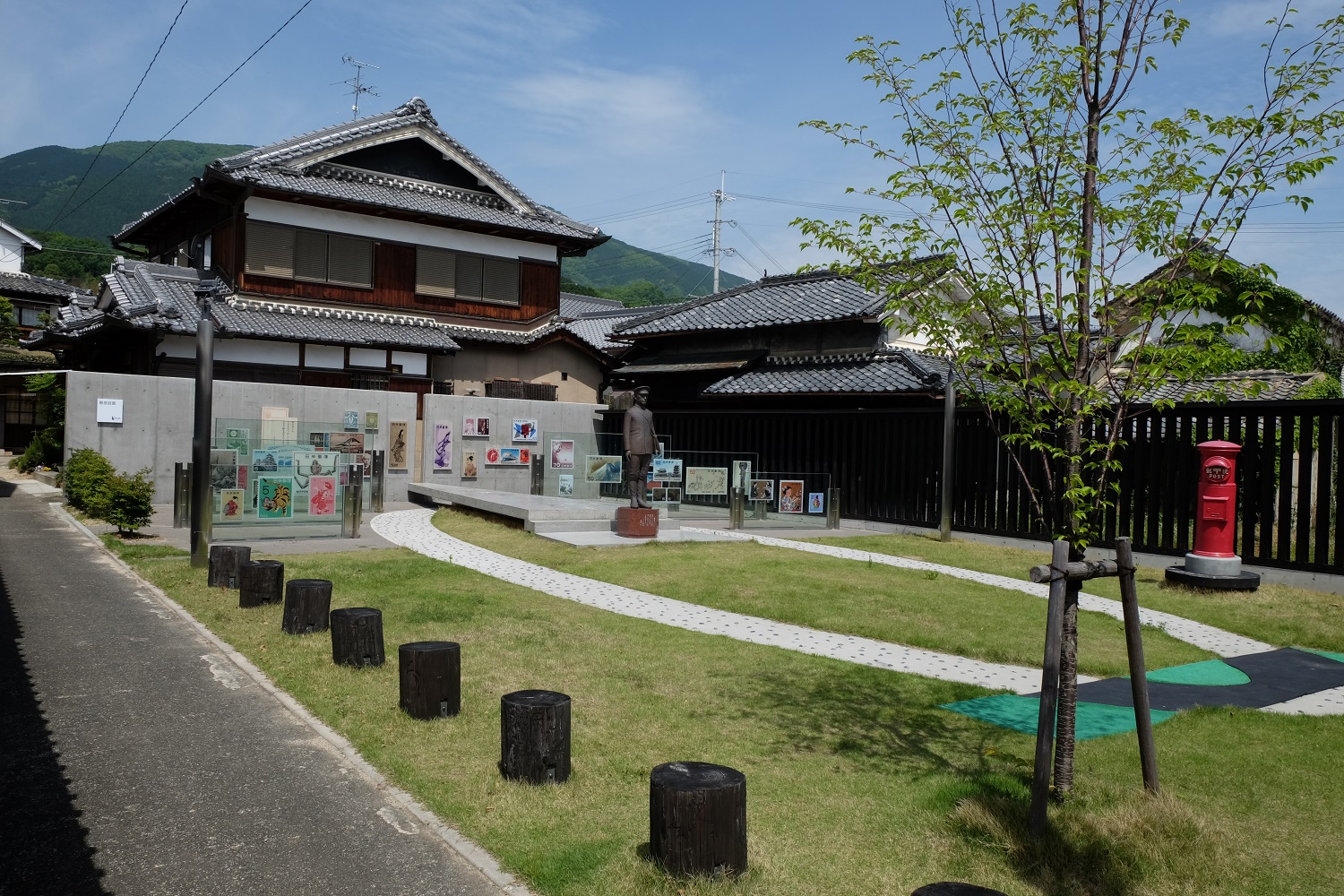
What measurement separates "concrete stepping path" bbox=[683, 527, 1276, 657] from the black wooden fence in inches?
48.1

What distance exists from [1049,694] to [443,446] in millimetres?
20255

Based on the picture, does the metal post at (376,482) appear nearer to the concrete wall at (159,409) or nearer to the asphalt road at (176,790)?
the concrete wall at (159,409)

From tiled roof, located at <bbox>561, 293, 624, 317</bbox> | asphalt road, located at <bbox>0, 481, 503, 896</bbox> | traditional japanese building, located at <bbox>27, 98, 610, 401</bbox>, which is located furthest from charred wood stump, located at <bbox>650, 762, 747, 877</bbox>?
tiled roof, located at <bbox>561, 293, 624, 317</bbox>

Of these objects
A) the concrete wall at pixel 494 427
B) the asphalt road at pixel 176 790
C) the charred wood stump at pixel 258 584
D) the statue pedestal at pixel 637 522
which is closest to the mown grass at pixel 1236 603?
the statue pedestal at pixel 637 522

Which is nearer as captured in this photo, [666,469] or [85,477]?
[85,477]

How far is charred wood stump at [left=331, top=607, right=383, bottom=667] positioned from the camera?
311 inches

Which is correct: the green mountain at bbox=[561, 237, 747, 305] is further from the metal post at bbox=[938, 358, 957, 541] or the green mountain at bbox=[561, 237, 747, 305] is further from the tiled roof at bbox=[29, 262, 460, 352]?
the metal post at bbox=[938, 358, 957, 541]

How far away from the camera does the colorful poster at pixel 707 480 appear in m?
20.8

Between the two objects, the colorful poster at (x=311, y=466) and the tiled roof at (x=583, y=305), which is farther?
the tiled roof at (x=583, y=305)

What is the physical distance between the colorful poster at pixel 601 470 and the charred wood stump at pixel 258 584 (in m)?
11.2

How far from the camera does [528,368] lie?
30203mm

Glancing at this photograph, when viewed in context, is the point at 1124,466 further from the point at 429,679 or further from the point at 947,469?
the point at 429,679

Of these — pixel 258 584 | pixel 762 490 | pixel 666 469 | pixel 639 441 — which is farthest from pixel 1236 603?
pixel 258 584

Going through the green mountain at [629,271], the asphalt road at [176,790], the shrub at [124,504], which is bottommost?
the asphalt road at [176,790]
